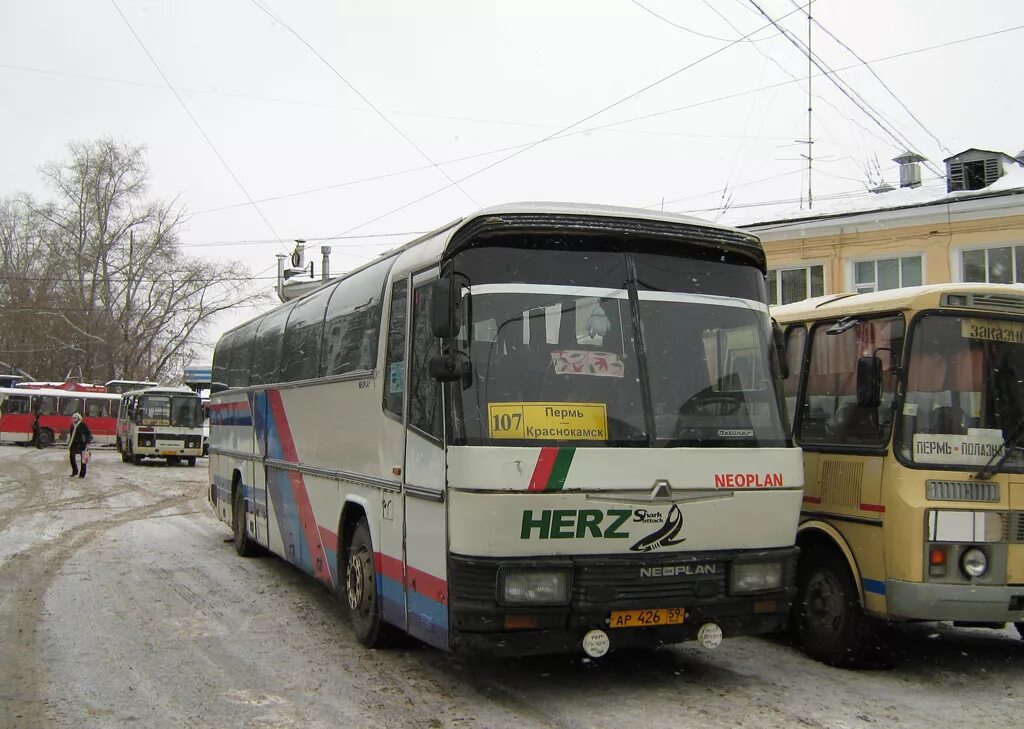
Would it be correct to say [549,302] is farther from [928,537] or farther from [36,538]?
[36,538]

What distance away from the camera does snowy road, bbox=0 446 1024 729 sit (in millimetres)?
5703

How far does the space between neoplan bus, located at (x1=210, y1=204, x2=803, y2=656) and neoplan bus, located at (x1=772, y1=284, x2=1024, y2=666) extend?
2.64 ft

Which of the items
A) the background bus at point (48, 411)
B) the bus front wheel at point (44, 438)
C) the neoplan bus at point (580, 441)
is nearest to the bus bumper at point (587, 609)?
the neoplan bus at point (580, 441)

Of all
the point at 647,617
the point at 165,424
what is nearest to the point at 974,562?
the point at 647,617

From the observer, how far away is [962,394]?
6.75m

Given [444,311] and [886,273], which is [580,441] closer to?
[444,311]

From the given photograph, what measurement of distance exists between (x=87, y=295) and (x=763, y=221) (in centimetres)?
5012

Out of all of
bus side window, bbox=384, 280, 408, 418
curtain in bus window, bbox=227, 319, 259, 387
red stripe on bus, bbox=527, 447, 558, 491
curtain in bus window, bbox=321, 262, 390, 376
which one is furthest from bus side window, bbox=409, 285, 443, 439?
curtain in bus window, bbox=227, 319, 259, 387

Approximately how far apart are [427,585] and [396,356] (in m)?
1.76

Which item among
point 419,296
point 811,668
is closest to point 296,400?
point 419,296

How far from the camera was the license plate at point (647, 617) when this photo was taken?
586 cm

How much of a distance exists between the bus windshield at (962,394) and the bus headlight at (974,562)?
59cm

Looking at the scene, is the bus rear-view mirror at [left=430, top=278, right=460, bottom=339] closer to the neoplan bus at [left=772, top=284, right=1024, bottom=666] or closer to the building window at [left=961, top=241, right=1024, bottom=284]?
the neoplan bus at [left=772, top=284, right=1024, bottom=666]

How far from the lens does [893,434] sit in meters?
6.71
